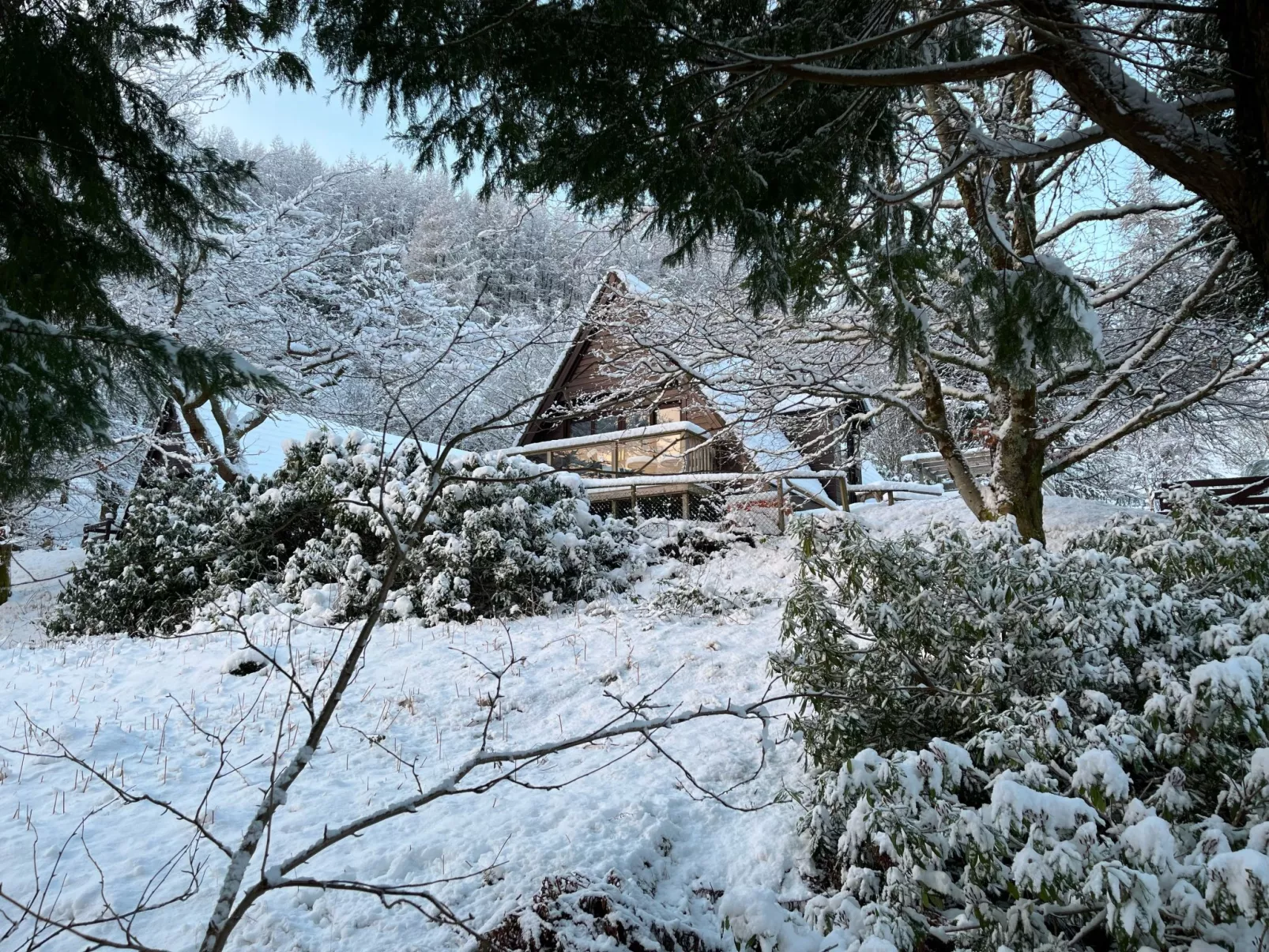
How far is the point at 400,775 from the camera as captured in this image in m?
4.44

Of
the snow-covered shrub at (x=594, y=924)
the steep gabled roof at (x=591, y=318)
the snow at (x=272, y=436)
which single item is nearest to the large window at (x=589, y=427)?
the steep gabled roof at (x=591, y=318)

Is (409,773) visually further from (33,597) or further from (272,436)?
(272,436)

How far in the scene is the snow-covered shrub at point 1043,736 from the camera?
219cm

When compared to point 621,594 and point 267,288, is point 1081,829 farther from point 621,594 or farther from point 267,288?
point 267,288

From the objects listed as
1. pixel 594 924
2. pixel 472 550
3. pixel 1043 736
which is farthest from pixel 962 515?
pixel 594 924

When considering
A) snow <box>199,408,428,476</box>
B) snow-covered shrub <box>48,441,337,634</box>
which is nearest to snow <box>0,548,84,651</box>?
snow-covered shrub <box>48,441,337,634</box>

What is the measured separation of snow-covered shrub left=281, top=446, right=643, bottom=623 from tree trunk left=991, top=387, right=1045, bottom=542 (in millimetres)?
4488

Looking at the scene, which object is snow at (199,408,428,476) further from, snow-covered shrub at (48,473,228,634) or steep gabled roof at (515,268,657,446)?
steep gabled roof at (515,268,657,446)

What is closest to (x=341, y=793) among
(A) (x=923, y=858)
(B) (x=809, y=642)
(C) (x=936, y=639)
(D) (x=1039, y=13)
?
(B) (x=809, y=642)

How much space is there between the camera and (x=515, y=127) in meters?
3.49

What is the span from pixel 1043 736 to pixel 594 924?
1.91m

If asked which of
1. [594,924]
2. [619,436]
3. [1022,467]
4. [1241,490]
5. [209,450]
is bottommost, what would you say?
[594,924]

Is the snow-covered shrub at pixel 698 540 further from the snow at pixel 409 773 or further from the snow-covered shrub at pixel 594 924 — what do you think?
the snow-covered shrub at pixel 594 924

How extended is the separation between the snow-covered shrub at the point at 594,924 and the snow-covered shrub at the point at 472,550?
518 cm
